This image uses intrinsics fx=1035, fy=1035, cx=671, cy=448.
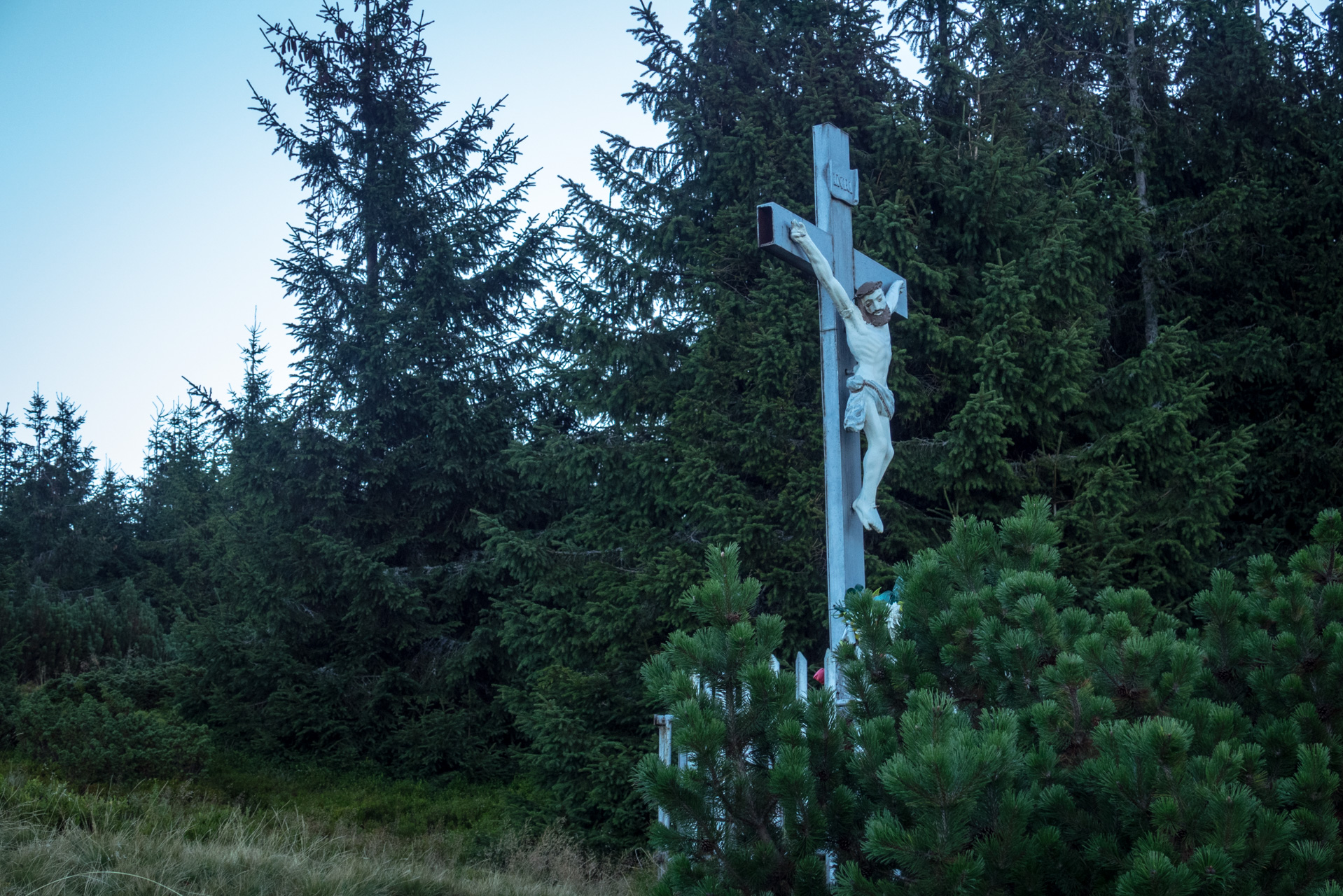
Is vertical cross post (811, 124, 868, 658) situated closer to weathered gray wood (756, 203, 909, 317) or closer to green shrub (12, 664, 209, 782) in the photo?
weathered gray wood (756, 203, 909, 317)

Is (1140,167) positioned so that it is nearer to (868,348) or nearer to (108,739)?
(868,348)

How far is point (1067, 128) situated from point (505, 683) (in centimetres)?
911

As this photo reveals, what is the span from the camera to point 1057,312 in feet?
30.2

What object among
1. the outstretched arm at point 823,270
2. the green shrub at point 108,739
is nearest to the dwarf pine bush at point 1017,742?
the outstretched arm at point 823,270

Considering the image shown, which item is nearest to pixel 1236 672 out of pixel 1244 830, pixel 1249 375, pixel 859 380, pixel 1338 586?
pixel 1338 586

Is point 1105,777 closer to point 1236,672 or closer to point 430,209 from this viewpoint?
point 1236,672

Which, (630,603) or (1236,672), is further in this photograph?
(630,603)

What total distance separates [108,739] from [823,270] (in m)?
7.92

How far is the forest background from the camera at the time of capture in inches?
343

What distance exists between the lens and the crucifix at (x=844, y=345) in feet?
15.9

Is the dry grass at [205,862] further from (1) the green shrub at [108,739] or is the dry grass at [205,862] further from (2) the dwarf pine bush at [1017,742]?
(1) the green shrub at [108,739]

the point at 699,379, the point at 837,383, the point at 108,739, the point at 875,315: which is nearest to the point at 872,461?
the point at 837,383

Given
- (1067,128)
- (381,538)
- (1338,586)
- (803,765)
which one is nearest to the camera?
(803,765)

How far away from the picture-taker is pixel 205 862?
13.1 feet
